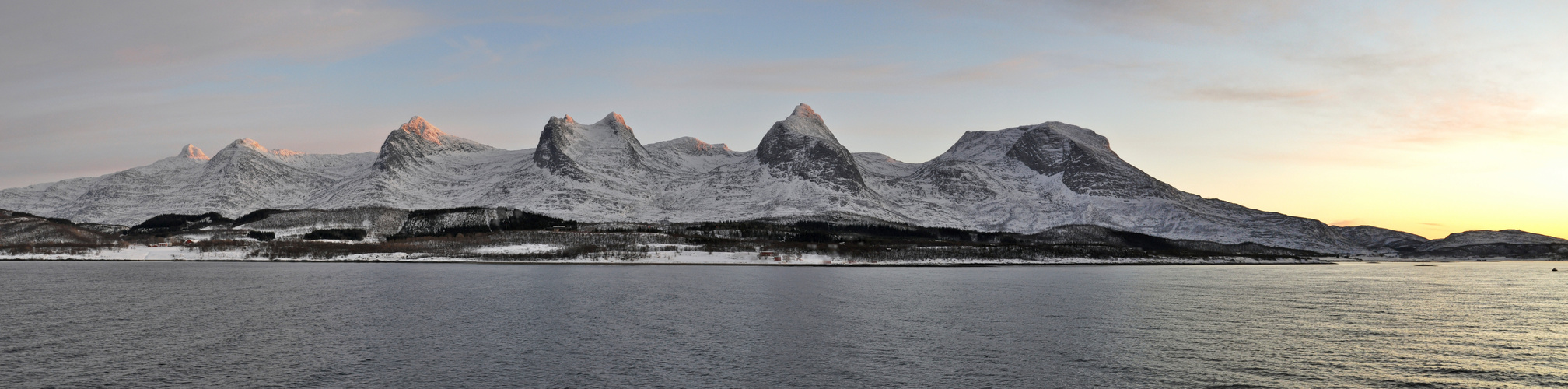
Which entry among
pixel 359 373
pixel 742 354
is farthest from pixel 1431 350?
pixel 359 373

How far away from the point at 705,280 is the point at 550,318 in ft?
254

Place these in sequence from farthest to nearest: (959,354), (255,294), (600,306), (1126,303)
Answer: (255,294) < (1126,303) < (600,306) < (959,354)

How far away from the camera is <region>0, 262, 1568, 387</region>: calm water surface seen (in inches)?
1870

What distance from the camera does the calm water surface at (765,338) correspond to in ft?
156

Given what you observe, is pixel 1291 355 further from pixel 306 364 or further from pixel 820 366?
pixel 306 364

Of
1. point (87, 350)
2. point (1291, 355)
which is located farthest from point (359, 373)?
point (1291, 355)

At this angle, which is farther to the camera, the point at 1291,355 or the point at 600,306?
the point at 600,306

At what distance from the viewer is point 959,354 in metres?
56.2

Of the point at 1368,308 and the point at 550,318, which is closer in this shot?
the point at 550,318

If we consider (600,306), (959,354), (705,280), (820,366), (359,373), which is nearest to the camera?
(359,373)

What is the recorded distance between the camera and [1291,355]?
55531 millimetres

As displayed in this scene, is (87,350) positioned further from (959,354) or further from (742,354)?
(959,354)

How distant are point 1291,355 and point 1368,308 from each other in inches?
1934

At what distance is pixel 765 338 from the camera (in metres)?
65.7
